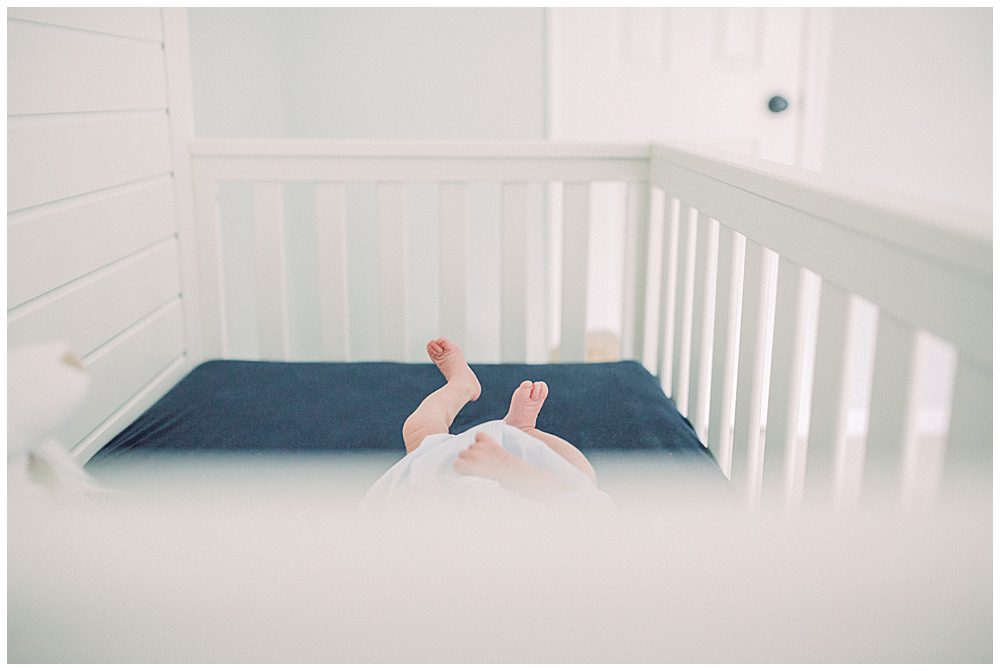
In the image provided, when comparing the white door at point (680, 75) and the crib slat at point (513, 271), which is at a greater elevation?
the white door at point (680, 75)

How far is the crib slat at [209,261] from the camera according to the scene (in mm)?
1430

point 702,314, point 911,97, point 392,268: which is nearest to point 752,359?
point 702,314

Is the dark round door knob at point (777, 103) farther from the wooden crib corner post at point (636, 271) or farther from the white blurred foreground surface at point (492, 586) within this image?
the white blurred foreground surface at point (492, 586)

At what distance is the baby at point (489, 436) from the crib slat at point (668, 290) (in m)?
0.40

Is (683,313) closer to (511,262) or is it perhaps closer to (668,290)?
(668,290)

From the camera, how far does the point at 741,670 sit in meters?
0.58

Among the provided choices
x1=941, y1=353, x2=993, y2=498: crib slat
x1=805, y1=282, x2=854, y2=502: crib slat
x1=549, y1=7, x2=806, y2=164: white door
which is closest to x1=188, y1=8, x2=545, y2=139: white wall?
x1=549, y1=7, x2=806, y2=164: white door

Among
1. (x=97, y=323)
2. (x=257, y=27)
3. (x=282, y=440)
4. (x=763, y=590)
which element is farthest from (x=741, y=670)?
(x=257, y=27)

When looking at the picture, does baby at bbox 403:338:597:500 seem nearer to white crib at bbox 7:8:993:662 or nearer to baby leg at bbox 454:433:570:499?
baby leg at bbox 454:433:570:499

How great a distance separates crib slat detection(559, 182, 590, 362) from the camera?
1.51 metres

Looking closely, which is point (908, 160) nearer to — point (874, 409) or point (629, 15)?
point (629, 15)

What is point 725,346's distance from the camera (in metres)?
1.03

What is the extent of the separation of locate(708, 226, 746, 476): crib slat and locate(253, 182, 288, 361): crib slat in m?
0.76

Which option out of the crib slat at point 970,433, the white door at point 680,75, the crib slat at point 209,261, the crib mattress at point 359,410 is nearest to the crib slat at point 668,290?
A: the crib mattress at point 359,410
